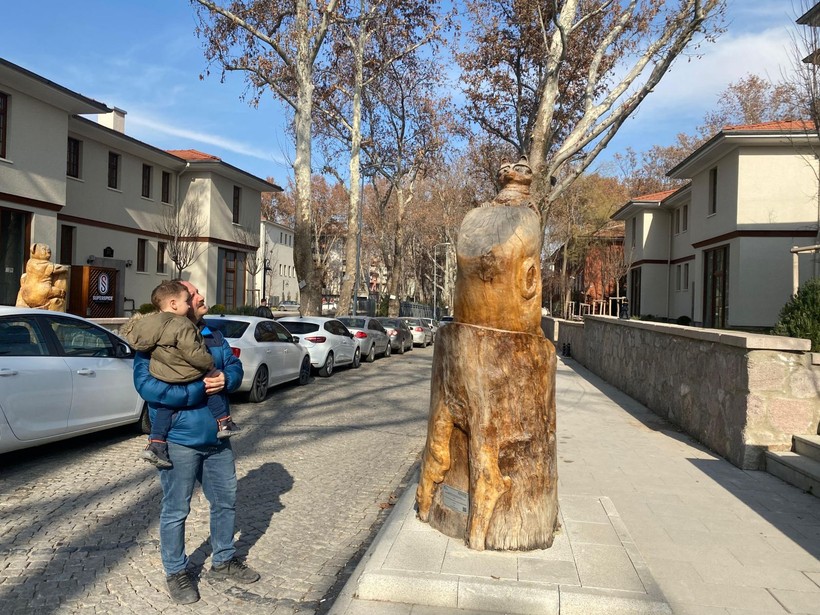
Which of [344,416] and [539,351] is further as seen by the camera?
[344,416]

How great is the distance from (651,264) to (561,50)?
17384 millimetres

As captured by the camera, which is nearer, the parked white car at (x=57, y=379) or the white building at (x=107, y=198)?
the parked white car at (x=57, y=379)

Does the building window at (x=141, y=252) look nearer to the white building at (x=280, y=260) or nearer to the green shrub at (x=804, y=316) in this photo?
the green shrub at (x=804, y=316)

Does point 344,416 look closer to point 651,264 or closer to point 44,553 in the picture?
point 44,553

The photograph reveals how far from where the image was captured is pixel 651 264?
107ft

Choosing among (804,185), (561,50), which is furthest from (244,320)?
(804,185)

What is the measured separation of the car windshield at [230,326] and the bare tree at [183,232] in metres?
13.2

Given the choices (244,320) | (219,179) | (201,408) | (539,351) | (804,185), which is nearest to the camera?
(201,408)

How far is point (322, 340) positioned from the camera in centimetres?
1538

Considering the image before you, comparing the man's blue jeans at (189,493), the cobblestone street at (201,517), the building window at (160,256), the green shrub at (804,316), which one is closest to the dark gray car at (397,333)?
the building window at (160,256)

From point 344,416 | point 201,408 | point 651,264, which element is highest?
point 651,264

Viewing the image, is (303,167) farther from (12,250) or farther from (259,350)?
(259,350)

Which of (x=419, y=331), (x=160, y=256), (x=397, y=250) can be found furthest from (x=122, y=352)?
(x=397, y=250)

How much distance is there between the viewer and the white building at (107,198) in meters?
18.1
